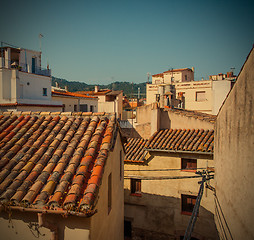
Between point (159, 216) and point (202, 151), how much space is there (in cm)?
533

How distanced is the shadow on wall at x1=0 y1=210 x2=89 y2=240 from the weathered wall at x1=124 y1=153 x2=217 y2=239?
9.64 metres

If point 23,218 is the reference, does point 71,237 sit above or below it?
below

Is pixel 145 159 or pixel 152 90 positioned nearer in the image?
pixel 145 159

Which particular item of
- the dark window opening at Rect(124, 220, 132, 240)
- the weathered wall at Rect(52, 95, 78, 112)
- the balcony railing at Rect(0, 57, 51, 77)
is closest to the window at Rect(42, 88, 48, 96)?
the balcony railing at Rect(0, 57, 51, 77)

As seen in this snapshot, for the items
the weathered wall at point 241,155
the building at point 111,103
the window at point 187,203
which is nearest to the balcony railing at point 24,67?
the building at point 111,103

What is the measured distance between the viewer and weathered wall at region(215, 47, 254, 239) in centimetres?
454

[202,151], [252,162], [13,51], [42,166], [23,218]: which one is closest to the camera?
[252,162]

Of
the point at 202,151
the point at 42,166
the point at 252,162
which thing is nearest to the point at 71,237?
the point at 42,166

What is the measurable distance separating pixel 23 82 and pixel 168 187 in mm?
21972

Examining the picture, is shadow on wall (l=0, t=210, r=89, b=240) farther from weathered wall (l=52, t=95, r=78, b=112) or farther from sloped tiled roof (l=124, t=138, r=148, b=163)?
weathered wall (l=52, t=95, r=78, b=112)

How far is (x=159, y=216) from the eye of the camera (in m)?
14.1

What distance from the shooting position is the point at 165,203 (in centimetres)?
1391

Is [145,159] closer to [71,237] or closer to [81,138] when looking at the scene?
[81,138]

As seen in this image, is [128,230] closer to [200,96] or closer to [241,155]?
[241,155]
